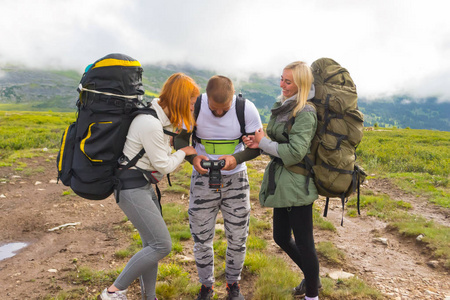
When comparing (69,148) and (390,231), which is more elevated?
(69,148)

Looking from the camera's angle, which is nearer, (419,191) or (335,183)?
(335,183)

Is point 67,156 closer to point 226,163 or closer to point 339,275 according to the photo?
point 226,163

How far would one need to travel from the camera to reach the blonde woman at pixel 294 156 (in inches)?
139

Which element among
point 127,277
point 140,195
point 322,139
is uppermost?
point 322,139

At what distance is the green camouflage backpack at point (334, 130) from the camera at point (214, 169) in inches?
42.5

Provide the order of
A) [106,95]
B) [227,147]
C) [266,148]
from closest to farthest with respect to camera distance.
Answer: [106,95] → [266,148] → [227,147]

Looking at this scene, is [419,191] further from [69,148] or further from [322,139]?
[69,148]

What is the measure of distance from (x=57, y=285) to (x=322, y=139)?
4.91 meters

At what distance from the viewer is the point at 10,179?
11.8 m

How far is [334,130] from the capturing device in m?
3.58

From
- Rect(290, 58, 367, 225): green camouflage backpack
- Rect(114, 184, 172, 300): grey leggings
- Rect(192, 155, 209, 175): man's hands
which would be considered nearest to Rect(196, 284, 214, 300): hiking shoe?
Rect(114, 184, 172, 300): grey leggings

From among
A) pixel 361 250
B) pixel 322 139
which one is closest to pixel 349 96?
pixel 322 139

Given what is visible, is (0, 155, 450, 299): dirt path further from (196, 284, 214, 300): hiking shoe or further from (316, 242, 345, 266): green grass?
(196, 284, 214, 300): hiking shoe

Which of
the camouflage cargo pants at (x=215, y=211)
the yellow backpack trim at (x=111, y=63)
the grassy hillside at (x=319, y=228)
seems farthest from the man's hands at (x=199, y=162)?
the grassy hillside at (x=319, y=228)
